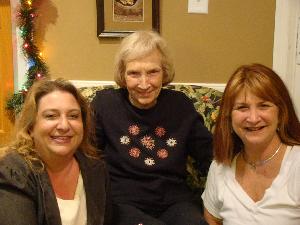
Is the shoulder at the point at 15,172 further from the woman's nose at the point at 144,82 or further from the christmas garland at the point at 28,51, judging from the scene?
the christmas garland at the point at 28,51

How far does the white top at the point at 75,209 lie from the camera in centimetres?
137

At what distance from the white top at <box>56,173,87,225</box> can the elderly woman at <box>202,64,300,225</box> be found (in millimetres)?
550

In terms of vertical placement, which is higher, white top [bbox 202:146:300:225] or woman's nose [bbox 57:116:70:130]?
woman's nose [bbox 57:116:70:130]

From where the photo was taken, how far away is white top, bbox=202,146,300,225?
4.39ft

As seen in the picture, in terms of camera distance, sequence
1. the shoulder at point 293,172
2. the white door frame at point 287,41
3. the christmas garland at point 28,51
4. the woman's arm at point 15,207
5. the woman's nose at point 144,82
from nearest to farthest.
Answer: the woman's arm at point 15,207, the shoulder at point 293,172, the woman's nose at point 144,82, the christmas garland at point 28,51, the white door frame at point 287,41

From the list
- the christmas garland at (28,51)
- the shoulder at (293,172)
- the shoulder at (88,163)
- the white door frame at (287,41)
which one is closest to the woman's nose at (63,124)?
the shoulder at (88,163)

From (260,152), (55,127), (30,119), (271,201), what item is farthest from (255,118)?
(30,119)

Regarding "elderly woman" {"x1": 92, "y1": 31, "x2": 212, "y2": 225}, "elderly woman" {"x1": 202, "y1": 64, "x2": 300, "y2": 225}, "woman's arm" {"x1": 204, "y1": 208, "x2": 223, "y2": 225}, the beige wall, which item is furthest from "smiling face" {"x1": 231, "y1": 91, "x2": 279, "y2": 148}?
the beige wall

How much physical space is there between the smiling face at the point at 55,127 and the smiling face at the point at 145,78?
18.9 inches

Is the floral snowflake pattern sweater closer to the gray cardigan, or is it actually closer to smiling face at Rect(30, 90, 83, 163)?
the gray cardigan

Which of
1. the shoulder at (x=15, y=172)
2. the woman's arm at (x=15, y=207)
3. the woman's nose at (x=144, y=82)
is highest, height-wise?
the woman's nose at (x=144, y=82)

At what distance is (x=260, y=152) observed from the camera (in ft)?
4.79

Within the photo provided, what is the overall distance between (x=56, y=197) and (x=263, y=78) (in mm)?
896

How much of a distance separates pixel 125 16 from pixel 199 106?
816mm
